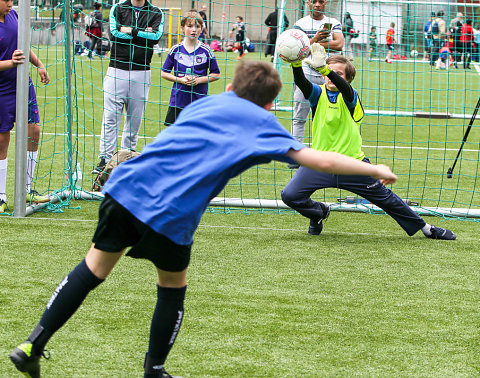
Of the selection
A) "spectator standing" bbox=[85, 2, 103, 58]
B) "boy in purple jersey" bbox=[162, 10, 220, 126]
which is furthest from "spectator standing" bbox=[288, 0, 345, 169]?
"spectator standing" bbox=[85, 2, 103, 58]

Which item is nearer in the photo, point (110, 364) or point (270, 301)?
point (110, 364)

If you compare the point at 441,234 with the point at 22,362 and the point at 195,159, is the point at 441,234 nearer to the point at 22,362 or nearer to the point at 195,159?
the point at 195,159

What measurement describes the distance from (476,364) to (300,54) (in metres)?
2.48

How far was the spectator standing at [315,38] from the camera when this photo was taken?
7.85m

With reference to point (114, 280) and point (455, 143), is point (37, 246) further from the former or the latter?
point (455, 143)

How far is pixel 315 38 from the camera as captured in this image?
25.0 feet

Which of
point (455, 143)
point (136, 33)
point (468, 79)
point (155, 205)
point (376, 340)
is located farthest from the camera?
point (468, 79)

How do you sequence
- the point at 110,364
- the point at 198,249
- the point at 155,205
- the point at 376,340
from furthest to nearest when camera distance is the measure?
the point at 198,249 < the point at 376,340 < the point at 110,364 < the point at 155,205

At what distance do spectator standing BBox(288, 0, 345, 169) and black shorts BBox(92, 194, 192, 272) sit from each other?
4.93 m

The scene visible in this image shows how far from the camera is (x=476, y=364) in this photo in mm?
3520

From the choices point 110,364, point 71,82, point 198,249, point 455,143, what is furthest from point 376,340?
point 455,143

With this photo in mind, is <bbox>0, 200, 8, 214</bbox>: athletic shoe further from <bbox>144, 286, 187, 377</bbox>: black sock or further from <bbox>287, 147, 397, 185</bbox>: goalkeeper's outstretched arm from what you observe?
<bbox>287, 147, 397, 185</bbox>: goalkeeper's outstretched arm

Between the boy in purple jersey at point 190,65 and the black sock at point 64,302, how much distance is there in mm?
5024

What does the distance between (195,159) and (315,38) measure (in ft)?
16.9
